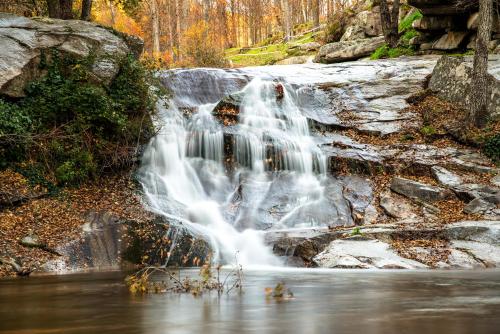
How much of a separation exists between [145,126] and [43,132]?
3156 mm

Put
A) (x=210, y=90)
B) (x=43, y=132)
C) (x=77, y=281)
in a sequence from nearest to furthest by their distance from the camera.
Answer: (x=77, y=281), (x=43, y=132), (x=210, y=90)

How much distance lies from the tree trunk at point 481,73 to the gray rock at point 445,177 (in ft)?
8.80

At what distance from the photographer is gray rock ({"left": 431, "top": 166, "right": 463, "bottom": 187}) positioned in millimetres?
14781

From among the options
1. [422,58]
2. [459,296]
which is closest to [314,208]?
[459,296]

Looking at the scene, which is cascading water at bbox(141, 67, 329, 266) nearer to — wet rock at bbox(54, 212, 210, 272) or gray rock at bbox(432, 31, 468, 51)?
wet rock at bbox(54, 212, 210, 272)

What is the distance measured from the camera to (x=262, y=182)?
1566 centimetres

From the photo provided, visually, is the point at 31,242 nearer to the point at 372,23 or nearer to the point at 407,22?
the point at 407,22

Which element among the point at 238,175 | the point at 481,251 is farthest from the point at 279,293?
the point at 238,175

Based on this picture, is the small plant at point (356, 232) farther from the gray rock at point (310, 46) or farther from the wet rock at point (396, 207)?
the gray rock at point (310, 46)

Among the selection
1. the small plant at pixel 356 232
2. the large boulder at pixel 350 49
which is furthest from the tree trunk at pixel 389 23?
the small plant at pixel 356 232

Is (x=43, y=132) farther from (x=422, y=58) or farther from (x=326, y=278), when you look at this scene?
(x=422, y=58)

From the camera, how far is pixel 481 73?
16.7 metres

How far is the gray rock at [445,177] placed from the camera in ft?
48.5

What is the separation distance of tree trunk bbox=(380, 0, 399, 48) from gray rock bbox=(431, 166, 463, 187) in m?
13.6
